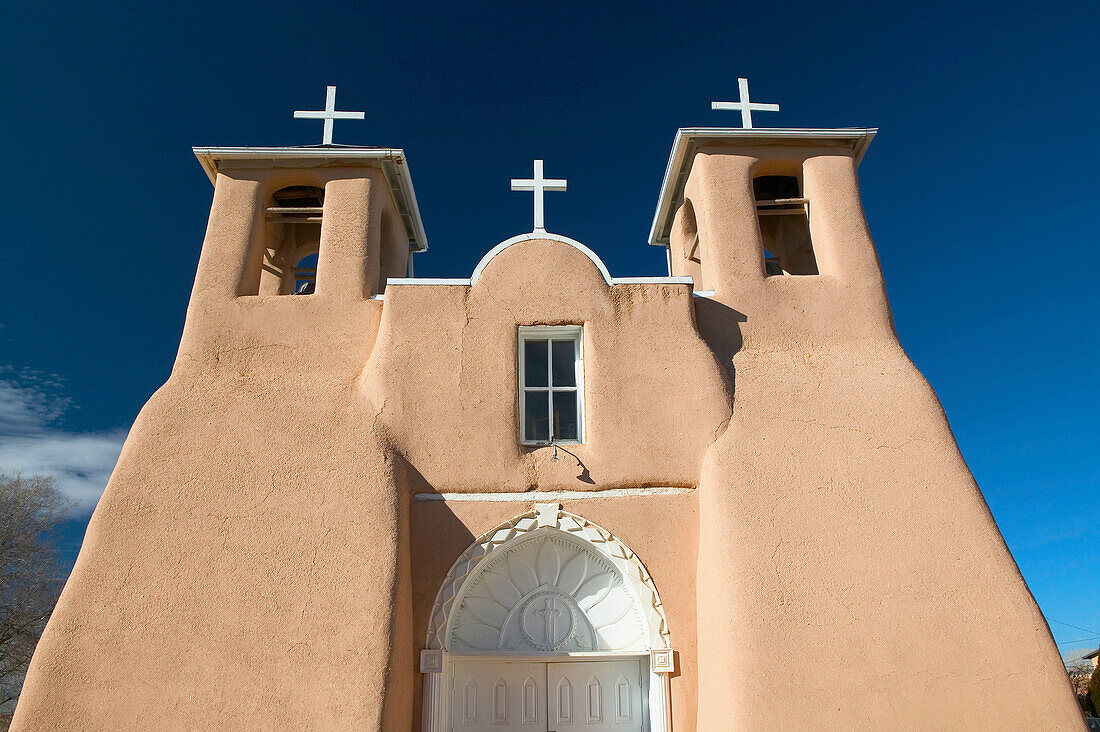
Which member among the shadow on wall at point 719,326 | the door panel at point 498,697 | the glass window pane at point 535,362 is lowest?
the door panel at point 498,697

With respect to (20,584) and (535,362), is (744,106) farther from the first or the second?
(20,584)

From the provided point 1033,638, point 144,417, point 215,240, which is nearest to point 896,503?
point 1033,638

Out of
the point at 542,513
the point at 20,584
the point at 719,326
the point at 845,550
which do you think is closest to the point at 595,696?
the point at 542,513

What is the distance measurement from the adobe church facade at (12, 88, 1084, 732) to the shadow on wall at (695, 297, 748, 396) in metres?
0.05

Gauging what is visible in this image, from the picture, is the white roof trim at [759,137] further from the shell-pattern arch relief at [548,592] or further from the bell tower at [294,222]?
the shell-pattern arch relief at [548,592]

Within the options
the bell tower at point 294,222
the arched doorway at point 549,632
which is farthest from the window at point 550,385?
the bell tower at point 294,222

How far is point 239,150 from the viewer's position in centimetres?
1025

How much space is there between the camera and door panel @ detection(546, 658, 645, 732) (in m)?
7.94

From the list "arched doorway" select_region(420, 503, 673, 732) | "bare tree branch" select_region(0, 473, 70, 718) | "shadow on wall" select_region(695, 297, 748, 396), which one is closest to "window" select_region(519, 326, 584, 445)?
"arched doorway" select_region(420, 503, 673, 732)

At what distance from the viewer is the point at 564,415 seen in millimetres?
8945

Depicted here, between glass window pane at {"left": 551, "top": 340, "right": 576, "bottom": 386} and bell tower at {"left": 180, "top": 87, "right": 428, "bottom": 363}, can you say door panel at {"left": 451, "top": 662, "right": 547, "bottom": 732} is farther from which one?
bell tower at {"left": 180, "top": 87, "right": 428, "bottom": 363}

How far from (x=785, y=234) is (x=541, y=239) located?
4.39m

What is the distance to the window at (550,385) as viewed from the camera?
884 cm

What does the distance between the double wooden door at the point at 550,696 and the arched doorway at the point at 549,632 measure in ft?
0.03
